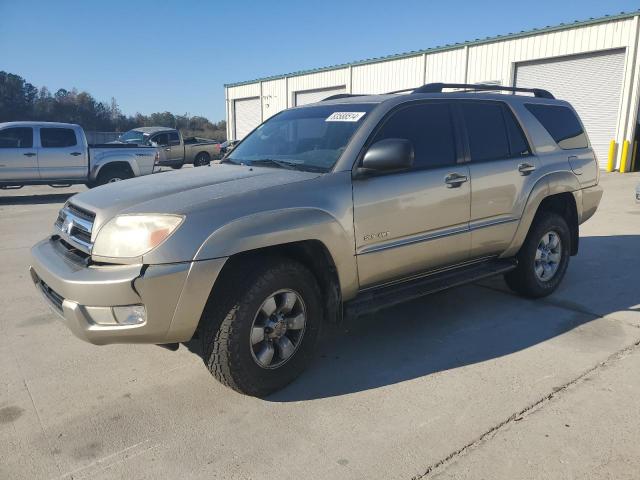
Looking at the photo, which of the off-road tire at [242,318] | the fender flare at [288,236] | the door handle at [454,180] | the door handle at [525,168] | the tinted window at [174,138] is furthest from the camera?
the tinted window at [174,138]

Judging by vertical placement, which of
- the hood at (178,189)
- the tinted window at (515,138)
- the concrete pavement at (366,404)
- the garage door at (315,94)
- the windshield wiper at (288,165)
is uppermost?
the garage door at (315,94)

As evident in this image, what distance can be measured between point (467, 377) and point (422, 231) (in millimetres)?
1065

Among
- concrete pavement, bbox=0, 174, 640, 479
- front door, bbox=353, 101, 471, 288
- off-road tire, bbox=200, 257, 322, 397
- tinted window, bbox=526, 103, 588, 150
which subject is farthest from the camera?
tinted window, bbox=526, 103, 588, 150

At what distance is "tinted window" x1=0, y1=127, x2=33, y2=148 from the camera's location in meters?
11.8

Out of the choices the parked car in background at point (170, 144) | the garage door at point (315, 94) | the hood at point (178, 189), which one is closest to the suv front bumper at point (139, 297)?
the hood at point (178, 189)

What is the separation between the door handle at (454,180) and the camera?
389 centimetres

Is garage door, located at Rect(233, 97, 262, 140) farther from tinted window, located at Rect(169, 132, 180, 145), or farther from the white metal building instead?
tinted window, located at Rect(169, 132, 180, 145)

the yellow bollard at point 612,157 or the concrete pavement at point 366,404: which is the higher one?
the yellow bollard at point 612,157

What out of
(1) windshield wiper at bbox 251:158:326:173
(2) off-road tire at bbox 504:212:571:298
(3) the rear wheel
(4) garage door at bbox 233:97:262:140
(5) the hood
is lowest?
(2) off-road tire at bbox 504:212:571:298

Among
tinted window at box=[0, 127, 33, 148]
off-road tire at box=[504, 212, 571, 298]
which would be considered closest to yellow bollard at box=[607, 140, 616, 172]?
off-road tire at box=[504, 212, 571, 298]

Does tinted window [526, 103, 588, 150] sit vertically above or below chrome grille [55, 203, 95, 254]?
above

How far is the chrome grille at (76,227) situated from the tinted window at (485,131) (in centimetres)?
291

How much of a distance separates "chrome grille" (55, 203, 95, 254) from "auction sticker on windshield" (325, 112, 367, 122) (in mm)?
1848

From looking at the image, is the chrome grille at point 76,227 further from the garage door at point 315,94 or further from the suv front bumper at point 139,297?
the garage door at point 315,94
